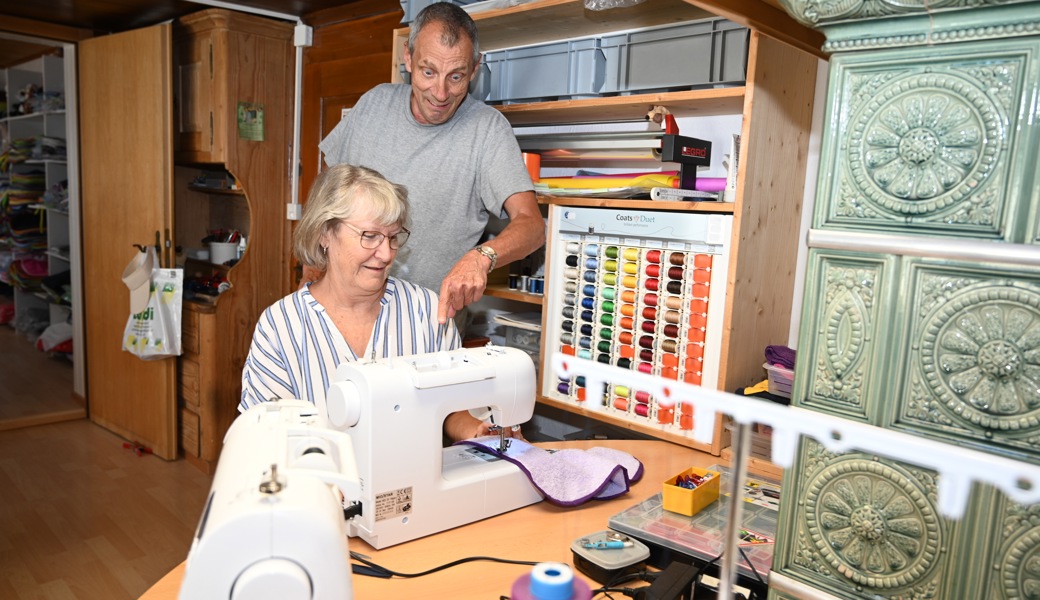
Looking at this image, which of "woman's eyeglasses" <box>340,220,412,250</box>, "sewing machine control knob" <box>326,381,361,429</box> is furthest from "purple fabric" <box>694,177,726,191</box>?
"sewing machine control knob" <box>326,381,361,429</box>

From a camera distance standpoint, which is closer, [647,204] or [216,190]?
[647,204]

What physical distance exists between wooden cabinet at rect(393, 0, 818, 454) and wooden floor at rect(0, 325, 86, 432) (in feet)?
11.3

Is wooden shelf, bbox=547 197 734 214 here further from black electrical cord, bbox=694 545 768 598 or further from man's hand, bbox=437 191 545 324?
black electrical cord, bbox=694 545 768 598

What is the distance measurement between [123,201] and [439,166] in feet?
7.95

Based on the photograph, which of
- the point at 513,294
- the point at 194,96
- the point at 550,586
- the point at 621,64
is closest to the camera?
the point at 550,586

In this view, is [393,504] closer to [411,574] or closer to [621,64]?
[411,574]

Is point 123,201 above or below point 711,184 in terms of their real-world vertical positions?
below

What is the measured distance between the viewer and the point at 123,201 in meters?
3.93

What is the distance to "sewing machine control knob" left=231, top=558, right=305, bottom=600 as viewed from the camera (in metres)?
0.79

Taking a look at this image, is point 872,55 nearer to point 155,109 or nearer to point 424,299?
point 424,299

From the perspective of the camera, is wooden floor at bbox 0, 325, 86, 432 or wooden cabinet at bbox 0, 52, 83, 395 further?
wooden cabinet at bbox 0, 52, 83, 395

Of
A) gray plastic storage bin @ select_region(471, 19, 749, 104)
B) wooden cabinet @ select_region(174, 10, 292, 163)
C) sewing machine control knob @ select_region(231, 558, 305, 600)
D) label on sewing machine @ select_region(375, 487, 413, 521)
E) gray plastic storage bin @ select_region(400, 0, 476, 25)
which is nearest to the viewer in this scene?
sewing machine control knob @ select_region(231, 558, 305, 600)

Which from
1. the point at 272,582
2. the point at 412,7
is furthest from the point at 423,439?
the point at 412,7

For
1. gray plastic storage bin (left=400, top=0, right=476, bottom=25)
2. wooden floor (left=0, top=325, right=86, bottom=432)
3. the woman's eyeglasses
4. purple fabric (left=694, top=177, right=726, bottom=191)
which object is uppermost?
gray plastic storage bin (left=400, top=0, right=476, bottom=25)
